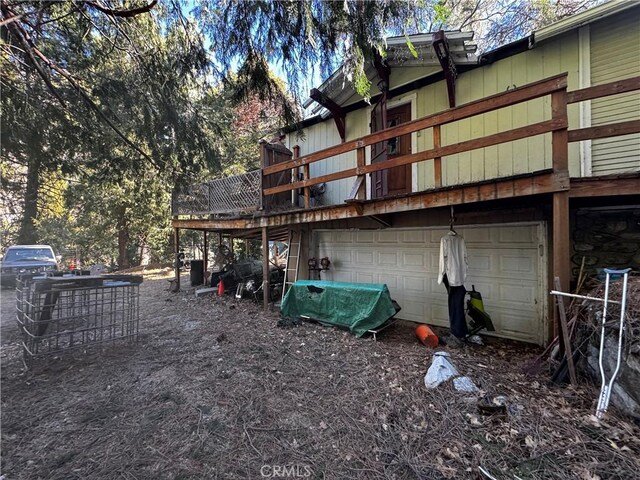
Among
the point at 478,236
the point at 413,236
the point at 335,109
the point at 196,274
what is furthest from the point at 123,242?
the point at 478,236

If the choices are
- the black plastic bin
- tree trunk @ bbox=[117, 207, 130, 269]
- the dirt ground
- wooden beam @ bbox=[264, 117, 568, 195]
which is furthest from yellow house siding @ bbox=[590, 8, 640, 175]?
tree trunk @ bbox=[117, 207, 130, 269]

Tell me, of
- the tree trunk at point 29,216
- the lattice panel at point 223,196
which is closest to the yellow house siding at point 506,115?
the lattice panel at point 223,196

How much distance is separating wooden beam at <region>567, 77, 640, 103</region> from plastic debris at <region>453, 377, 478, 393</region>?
3.06 m

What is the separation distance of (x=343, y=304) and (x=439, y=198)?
2.43m

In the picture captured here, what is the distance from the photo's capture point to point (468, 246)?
527 cm

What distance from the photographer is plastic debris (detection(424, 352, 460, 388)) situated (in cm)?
316

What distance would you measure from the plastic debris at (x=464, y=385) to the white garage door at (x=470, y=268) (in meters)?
2.22

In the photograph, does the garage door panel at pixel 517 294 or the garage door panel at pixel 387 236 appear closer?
the garage door panel at pixel 517 294

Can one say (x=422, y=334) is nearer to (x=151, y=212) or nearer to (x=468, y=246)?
(x=468, y=246)

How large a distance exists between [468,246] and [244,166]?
560 inches

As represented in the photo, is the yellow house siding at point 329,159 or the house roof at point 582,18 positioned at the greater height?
the house roof at point 582,18

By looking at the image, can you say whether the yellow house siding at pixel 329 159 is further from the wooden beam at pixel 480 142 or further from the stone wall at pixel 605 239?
the stone wall at pixel 605 239

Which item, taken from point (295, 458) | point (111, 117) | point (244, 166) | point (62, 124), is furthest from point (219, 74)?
point (244, 166)

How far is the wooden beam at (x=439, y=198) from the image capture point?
3207mm
